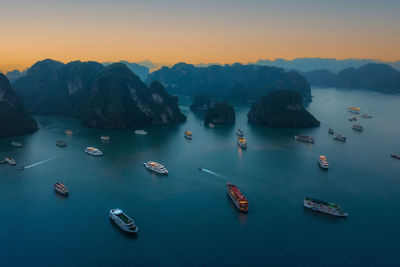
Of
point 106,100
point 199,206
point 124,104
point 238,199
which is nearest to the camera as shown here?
point 238,199

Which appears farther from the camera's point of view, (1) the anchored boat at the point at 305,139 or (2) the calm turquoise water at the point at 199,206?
(1) the anchored boat at the point at 305,139

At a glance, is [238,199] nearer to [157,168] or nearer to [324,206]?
[324,206]

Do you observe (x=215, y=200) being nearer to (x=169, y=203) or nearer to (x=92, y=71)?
(x=169, y=203)

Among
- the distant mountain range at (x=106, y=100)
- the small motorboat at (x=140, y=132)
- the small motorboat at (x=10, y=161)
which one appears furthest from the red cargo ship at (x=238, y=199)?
the distant mountain range at (x=106, y=100)

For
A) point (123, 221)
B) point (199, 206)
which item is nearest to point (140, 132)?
point (199, 206)

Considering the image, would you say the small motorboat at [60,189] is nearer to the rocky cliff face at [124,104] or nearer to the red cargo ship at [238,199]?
the red cargo ship at [238,199]

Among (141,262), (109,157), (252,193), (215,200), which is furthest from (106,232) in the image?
(109,157)
